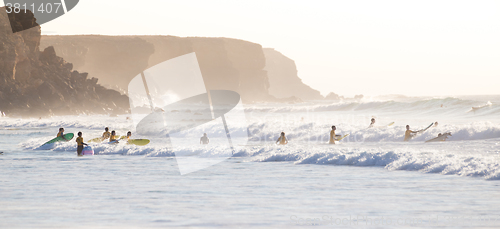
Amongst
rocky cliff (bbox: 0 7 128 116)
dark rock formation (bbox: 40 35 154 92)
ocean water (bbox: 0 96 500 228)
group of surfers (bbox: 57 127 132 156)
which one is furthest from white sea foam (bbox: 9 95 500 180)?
dark rock formation (bbox: 40 35 154 92)

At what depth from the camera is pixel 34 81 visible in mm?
60719

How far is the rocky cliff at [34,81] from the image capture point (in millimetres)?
56375

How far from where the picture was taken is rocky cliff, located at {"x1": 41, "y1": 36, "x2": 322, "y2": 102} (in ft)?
463

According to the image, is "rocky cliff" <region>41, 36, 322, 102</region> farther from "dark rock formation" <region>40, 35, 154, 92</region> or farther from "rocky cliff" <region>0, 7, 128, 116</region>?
"rocky cliff" <region>0, 7, 128, 116</region>

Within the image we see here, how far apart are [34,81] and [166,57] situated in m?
101

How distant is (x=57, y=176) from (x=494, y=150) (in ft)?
48.2

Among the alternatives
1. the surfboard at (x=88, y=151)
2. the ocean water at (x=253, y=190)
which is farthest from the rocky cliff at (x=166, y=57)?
the ocean water at (x=253, y=190)

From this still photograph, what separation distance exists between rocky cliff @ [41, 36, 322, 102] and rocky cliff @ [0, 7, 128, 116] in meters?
67.8

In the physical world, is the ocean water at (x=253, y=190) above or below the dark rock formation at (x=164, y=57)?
below

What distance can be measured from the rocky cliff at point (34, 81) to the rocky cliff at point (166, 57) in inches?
2669

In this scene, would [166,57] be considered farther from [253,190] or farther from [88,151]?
[253,190]

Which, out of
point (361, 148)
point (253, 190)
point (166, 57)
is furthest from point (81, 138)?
point (166, 57)

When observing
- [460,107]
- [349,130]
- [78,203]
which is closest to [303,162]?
[78,203]

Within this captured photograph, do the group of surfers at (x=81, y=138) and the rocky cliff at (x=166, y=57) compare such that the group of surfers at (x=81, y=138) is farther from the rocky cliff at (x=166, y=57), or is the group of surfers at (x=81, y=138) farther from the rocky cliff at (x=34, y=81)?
the rocky cliff at (x=166, y=57)
